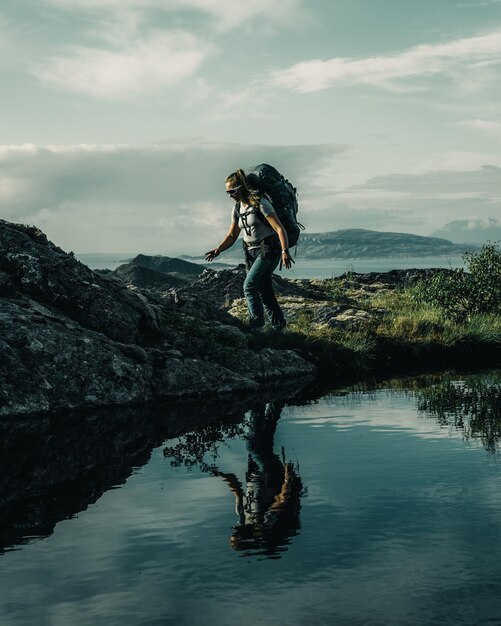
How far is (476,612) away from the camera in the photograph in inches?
165

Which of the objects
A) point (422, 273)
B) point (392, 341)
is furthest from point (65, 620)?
point (422, 273)

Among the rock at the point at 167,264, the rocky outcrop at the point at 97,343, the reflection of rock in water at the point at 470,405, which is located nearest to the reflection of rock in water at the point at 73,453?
the rocky outcrop at the point at 97,343

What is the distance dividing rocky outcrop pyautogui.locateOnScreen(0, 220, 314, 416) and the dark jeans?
450 mm

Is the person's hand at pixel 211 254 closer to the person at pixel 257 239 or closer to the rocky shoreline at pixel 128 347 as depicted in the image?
the person at pixel 257 239

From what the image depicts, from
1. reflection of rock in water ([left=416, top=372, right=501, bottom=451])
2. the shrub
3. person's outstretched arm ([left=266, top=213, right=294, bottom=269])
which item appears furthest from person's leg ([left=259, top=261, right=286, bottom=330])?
the shrub

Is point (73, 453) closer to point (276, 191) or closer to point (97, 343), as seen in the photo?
point (97, 343)

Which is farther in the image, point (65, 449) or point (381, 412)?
point (381, 412)

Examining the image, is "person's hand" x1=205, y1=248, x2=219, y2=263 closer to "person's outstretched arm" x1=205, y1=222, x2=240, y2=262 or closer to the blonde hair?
"person's outstretched arm" x1=205, y1=222, x2=240, y2=262

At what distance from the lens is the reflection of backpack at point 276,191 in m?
14.5

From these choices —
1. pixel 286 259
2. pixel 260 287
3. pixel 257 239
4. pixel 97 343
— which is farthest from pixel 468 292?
pixel 97 343

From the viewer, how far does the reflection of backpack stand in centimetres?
1452

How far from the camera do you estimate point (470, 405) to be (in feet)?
34.9

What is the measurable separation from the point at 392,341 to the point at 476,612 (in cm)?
1223

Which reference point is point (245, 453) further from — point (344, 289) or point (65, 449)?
point (344, 289)
